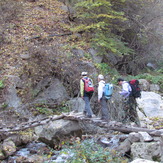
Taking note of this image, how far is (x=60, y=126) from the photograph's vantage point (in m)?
7.79

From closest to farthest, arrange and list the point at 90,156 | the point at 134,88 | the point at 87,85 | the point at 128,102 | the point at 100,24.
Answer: the point at 90,156 → the point at 134,88 → the point at 87,85 → the point at 128,102 → the point at 100,24

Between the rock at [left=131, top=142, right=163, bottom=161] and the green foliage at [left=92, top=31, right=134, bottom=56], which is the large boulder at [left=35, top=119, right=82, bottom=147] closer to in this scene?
the rock at [left=131, top=142, right=163, bottom=161]

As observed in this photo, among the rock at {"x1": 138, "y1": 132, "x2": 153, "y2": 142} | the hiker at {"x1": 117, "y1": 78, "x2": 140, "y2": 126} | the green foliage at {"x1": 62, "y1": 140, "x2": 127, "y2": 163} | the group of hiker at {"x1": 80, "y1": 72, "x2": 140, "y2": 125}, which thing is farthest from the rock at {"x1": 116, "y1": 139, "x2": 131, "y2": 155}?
the hiker at {"x1": 117, "y1": 78, "x2": 140, "y2": 126}

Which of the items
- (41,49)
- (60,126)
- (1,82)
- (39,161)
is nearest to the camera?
(39,161)

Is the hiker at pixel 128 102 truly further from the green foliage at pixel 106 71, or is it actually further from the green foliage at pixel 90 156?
the green foliage at pixel 106 71

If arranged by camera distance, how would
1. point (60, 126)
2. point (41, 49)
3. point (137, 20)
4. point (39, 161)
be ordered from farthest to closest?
point (137, 20)
point (41, 49)
point (60, 126)
point (39, 161)

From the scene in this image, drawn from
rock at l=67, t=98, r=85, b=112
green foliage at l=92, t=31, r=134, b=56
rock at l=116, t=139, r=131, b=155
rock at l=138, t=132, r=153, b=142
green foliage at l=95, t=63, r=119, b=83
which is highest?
green foliage at l=92, t=31, r=134, b=56

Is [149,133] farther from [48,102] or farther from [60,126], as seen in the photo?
[48,102]

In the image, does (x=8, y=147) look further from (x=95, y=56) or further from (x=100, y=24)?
(x=100, y=24)

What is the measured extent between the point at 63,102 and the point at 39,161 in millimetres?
4535

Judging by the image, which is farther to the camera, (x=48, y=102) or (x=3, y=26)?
(x=3, y=26)

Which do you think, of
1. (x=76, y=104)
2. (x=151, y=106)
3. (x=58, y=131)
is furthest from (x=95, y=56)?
(x=58, y=131)

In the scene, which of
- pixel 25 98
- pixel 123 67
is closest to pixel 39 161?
pixel 25 98

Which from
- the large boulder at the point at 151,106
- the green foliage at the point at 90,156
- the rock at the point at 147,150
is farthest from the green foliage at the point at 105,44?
the green foliage at the point at 90,156
